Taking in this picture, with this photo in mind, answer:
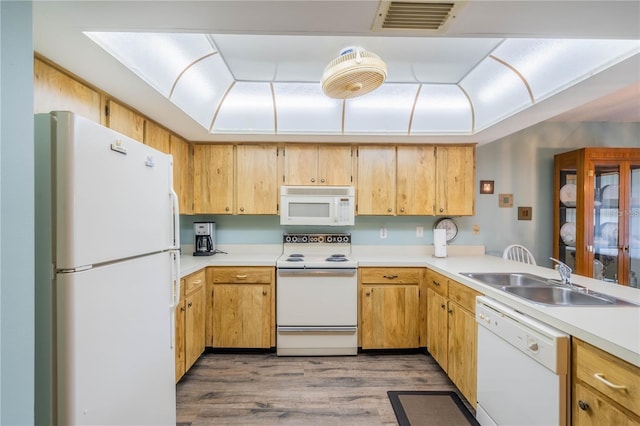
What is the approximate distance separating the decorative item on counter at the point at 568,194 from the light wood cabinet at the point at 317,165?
8.25 ft

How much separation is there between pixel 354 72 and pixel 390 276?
1.93 m

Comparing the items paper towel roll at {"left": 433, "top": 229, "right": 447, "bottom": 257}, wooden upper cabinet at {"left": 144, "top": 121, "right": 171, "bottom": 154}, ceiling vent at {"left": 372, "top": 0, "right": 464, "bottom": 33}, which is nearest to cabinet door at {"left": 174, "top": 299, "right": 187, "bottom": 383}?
wooden upper cabinet at {"left": 144, "top": 121, "right": 171, "bottom": 154}

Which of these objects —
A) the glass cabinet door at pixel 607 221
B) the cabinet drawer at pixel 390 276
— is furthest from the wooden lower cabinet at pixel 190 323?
the glass cabinet door at pixel 607 221

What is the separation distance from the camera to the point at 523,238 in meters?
3.27

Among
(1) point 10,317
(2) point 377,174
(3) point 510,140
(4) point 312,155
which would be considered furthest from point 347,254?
(1) point 10,317

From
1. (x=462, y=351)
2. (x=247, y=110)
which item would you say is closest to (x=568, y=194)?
(x=462, y=351)

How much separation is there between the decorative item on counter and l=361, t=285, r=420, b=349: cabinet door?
2.15m

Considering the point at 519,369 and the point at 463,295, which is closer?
the point at 519,369

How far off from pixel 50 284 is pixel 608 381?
2.03 m

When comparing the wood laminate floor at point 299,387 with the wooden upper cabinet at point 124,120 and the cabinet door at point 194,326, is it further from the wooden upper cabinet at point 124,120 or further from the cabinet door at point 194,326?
the wooden upper cabinet at point 124,120

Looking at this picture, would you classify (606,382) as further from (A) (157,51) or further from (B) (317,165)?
(A) (157,51)

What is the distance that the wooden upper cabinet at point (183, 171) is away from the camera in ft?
8.68

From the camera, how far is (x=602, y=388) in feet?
3.35

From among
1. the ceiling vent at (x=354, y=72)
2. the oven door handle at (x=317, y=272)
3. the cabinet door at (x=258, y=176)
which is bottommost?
the oven door handle at (x=317, y=272)
